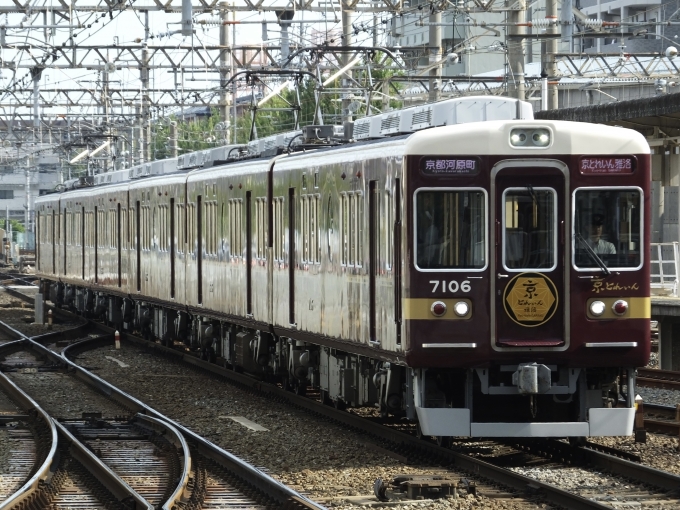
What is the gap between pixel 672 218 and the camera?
34.4 metres

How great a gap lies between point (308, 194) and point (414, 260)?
Result: 3.71 meters

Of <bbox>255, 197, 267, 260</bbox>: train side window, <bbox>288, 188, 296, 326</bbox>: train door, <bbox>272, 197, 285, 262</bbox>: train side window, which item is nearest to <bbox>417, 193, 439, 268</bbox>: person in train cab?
<bbox>288, 188, 296, 326</bbox>: train door

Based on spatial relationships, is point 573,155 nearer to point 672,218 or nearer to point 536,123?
point 536,123

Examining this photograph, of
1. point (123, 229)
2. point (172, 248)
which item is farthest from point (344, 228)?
point (123, 229)

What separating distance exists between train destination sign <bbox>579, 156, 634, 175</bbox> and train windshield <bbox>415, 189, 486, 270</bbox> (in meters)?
0.83

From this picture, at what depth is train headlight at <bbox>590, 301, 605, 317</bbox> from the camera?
37.5 ft

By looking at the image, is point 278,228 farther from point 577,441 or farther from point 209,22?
point 209,22

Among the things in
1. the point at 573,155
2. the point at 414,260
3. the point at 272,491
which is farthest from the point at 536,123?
the point at 272,491

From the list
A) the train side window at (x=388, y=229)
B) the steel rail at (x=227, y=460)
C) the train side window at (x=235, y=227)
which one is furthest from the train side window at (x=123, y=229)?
the train side window at (x=388, y=229)

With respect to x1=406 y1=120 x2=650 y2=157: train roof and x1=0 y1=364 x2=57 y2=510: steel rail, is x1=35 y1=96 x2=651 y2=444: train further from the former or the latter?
x1=0 y1=364 x2=57 y2=510: steel rail

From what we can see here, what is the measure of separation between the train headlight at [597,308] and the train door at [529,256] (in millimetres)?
222

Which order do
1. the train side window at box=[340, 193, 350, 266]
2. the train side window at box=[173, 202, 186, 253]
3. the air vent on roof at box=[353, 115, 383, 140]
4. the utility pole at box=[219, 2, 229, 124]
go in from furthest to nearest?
the utility pole at box=[219, 2, 229, 124]
the train side window at box=[173, 202, 186, 253]
the air vent on roof at box=[353, 115, 383, 140]
the train side window at box=[340, 193, 350, 266]

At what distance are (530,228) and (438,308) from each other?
3.12 ft

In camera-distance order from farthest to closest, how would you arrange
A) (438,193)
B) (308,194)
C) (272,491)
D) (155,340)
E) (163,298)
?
(155,340)
(163,298)
(308,194)
(438,193)
(272,491)
